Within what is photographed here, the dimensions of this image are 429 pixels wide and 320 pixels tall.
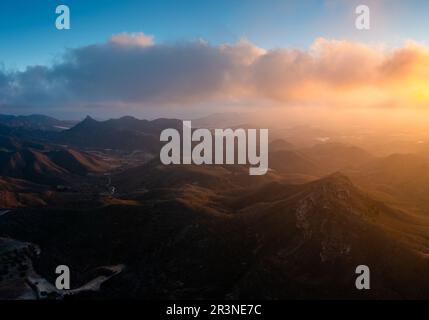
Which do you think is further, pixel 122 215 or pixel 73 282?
pixel 122 215

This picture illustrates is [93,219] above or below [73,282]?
above

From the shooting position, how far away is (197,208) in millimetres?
138125

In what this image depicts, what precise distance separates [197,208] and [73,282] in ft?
146

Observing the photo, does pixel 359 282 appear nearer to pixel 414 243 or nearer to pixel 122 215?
pixel 414 243

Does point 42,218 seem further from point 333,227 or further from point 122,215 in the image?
point 333,227

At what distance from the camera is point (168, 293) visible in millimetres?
98938
